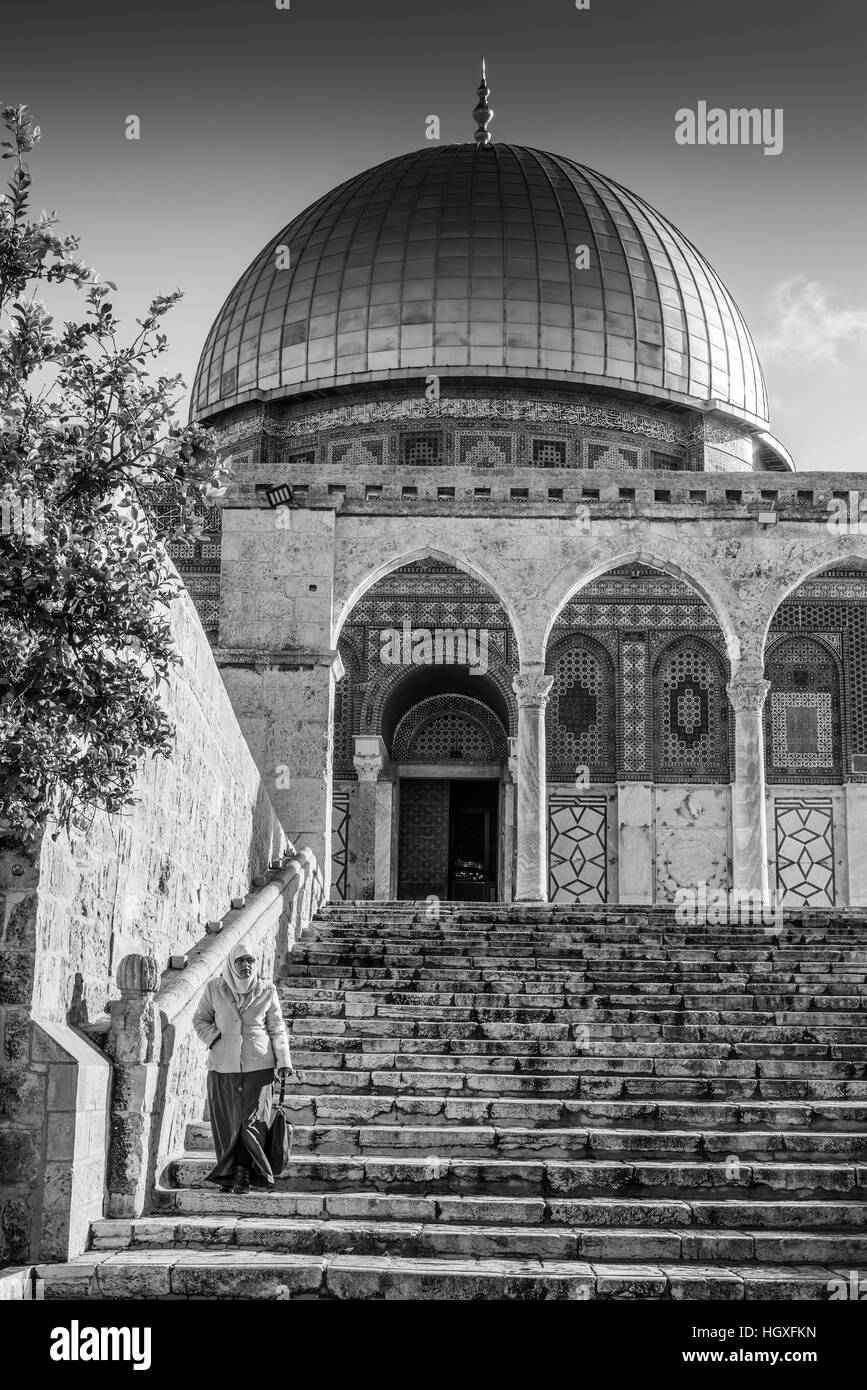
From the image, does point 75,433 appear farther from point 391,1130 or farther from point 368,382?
point 368,382

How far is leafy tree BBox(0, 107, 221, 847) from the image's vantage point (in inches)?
230

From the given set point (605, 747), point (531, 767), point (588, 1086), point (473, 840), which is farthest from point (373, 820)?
point (588, 1086)

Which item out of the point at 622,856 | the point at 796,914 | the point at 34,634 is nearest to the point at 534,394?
the point at 622,856

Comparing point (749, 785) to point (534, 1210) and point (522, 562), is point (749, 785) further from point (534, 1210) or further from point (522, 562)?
point (534, 1210)

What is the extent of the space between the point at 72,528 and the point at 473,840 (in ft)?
54.2

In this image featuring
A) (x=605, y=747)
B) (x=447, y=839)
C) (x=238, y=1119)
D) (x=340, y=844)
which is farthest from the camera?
(x=447, y=839)

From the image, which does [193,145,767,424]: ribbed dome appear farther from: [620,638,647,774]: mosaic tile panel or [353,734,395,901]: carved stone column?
[353,734,395,901]: carved stone column

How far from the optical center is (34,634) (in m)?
5.97

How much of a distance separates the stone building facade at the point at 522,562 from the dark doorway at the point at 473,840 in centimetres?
4

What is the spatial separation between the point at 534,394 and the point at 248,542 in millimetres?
7672

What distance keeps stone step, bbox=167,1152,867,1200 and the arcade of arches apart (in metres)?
13.3

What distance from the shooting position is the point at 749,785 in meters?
16.8

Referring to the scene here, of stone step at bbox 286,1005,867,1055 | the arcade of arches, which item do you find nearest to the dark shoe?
stone step at bbox 286,1005,867,1055
